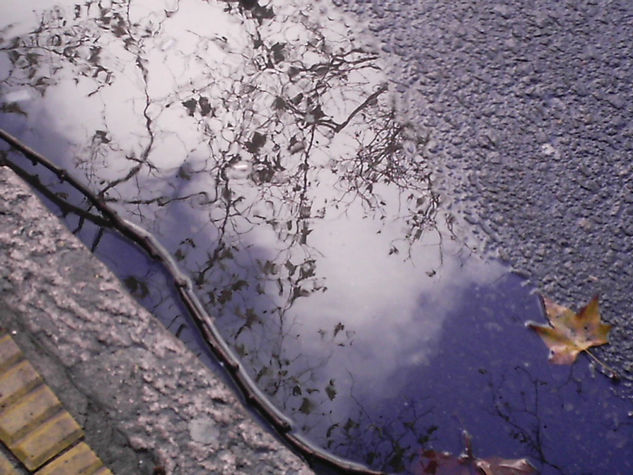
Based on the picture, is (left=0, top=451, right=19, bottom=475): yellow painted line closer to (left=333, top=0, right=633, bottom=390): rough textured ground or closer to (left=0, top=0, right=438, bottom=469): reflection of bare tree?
(left=0, top=0, right=438, bottom=469): reflection of bare tree

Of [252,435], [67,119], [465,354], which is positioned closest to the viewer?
[252,435]

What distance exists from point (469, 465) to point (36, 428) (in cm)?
107

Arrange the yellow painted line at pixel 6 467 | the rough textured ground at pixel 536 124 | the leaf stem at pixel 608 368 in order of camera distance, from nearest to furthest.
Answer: the yellow painted line at pixel 6 467 < the leaf stem at pixel 608 368 < the rough textured ground at pixel 536 124

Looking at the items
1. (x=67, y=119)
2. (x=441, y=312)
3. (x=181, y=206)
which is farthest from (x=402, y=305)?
(x=67, y=119)

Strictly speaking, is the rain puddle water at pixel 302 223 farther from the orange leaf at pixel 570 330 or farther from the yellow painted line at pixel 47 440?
the yellow painted line at pixel 47 440

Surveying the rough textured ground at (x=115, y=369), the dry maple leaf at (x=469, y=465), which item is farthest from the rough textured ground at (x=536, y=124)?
the rough textured ground at (x=115, y=369)

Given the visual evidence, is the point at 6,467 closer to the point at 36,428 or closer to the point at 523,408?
the point at 36,428

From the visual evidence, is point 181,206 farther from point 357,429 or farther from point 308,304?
point 357,429

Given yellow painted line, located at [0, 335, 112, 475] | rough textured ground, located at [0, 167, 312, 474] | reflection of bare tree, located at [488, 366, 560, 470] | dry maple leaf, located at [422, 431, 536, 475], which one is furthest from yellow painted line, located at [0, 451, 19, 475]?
reflection of bare tree, located at [488, 366, 560, 470]

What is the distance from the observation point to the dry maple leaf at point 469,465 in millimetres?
1774

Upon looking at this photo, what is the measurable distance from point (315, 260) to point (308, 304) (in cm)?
15

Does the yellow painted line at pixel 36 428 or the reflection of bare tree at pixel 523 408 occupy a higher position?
the reflection of bare tree at pixel 523 408

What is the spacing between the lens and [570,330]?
1981 mm

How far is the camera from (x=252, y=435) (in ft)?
5.41
